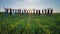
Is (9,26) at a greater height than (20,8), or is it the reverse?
(20,8)

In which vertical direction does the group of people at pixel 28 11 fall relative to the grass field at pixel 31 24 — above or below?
above

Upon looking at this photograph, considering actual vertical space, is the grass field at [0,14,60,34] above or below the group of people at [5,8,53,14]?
below

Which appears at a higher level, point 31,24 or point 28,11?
point 28,11

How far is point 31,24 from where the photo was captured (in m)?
3.16

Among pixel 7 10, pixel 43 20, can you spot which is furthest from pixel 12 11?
pixel 43 20

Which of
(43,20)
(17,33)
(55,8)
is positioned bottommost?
(17,33)

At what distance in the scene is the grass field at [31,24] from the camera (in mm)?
3133

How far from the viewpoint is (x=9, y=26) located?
10.5ft

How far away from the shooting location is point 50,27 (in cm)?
313

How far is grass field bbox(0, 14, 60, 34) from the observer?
3.13m

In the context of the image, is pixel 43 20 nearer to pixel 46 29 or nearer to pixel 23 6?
pixel 46 29

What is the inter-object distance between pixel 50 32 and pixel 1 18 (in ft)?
3.03

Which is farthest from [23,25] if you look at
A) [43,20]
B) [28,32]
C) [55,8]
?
[55,8]

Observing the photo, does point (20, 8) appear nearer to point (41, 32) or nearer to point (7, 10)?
point (7, 10)
